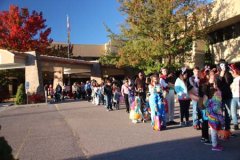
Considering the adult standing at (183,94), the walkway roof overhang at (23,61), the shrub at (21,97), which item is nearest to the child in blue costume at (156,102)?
the adult standing at (183,94)

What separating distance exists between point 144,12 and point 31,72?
10648 mm

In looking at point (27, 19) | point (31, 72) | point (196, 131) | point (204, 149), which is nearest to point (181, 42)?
point (31, 72)

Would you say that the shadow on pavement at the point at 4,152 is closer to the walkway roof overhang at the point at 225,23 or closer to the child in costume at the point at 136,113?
the child in costume at the point at 136,113

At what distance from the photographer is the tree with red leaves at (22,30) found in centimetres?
3712

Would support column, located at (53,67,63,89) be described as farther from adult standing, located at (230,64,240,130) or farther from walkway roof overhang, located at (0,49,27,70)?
adult standing, located at (230,64,240,130)

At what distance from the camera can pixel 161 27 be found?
2347 centimetres

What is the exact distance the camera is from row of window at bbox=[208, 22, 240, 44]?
26.1 m

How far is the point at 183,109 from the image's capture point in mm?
11031

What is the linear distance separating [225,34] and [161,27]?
22.1 ft

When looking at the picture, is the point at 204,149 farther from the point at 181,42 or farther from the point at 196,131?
the point at 181,42

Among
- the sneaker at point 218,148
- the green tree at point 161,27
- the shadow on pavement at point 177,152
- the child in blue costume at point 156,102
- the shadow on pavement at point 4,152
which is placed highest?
the green tree at point 161,27

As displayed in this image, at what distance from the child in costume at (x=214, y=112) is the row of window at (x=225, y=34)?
19125 mm

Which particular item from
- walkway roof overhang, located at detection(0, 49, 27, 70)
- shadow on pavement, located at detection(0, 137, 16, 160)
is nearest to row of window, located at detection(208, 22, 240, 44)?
walkway roof overhang, located at detection(0, 49, 27, 70)

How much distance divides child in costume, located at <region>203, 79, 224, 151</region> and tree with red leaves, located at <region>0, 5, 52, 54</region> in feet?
104
